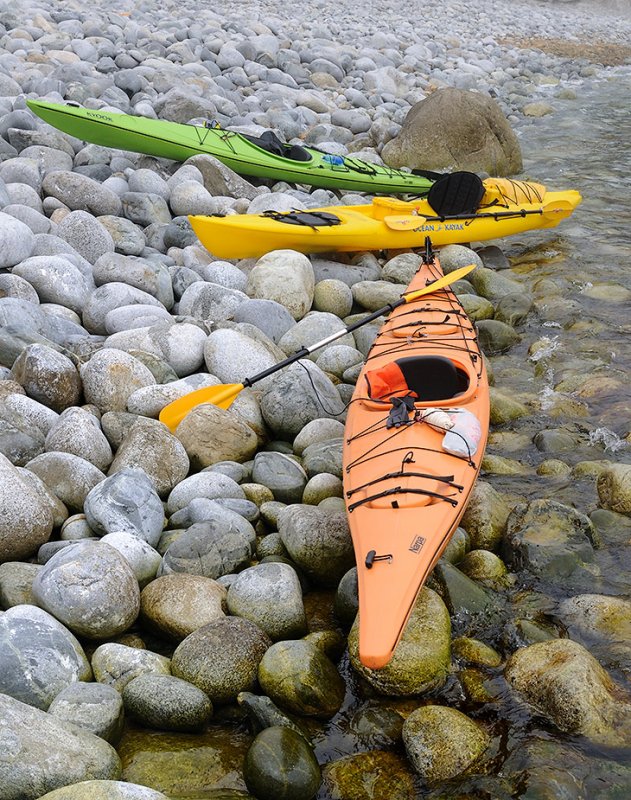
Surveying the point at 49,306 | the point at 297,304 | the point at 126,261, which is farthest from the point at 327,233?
the point at 49,306

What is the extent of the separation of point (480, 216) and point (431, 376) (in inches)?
147

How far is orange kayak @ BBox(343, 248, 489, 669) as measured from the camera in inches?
130

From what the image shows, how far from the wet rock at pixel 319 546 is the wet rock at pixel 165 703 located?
3.17 ft

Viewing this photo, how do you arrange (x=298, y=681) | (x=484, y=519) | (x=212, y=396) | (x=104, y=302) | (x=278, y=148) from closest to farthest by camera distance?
(x=298, y=681)
(x=484, y=519)
(x=212, y=396)
(x=104, y=302)
(x=278, y=148)

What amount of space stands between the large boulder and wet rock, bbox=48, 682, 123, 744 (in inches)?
346

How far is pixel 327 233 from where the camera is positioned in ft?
23.8

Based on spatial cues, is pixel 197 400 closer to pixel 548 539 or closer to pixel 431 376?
pixel 431 376

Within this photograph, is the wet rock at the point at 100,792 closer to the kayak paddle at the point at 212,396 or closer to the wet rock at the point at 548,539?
the wet rock at the point at 548,539

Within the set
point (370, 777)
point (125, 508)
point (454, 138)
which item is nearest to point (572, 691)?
point (370, 777)

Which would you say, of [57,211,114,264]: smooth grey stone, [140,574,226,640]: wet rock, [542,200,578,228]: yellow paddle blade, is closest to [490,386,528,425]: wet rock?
[140,574,226,640]: wet rock

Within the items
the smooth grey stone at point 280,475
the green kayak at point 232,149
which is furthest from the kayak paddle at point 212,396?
the green kayak at point 232,149

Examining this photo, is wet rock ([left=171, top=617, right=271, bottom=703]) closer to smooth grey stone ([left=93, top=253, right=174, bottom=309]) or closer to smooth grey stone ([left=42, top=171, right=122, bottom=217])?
smooth grey stone ([left=93, top=253, right=174, bottom=309])

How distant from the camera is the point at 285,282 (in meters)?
6.42

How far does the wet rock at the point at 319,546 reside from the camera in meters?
3.82
